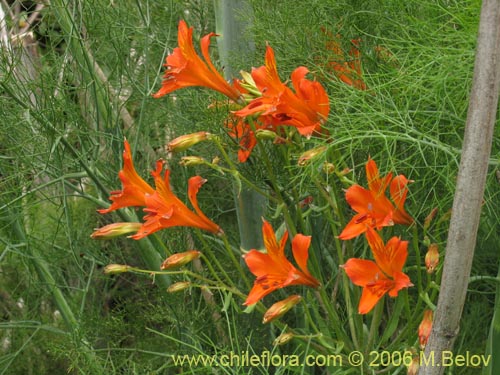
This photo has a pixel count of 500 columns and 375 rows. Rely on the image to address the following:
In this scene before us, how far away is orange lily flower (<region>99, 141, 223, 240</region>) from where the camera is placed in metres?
1.22

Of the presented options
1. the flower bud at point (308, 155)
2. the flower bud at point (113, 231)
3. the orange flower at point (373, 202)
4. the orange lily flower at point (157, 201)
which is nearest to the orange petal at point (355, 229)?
the orange flower at point (373, 202)

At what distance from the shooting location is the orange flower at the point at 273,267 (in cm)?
116

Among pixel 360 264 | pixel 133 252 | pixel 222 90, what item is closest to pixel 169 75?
pixel 222 90

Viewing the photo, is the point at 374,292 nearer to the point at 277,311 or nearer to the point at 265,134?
the point at 277,311

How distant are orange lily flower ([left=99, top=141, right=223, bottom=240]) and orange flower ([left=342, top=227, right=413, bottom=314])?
259 mm

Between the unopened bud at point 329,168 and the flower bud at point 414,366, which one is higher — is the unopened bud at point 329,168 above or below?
above

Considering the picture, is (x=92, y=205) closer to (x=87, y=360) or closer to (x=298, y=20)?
(x=87, y=360)

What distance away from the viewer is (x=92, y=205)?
2.18 metres

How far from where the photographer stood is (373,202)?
113cm

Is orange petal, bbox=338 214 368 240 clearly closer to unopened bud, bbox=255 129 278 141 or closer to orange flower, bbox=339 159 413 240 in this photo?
orange flower, bbox=339 159 413 240

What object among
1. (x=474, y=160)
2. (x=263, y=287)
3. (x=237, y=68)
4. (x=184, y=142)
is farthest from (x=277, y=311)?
(x=237, y=68)

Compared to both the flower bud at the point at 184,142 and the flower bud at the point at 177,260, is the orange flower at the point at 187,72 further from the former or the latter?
the flower bud at the point at 177,260

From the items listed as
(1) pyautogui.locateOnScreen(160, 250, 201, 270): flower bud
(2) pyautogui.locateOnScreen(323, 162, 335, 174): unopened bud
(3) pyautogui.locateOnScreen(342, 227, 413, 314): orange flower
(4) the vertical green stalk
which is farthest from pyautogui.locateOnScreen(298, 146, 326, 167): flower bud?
(4) the vertical green stalk

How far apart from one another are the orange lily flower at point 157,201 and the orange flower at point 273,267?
0.41 ft
